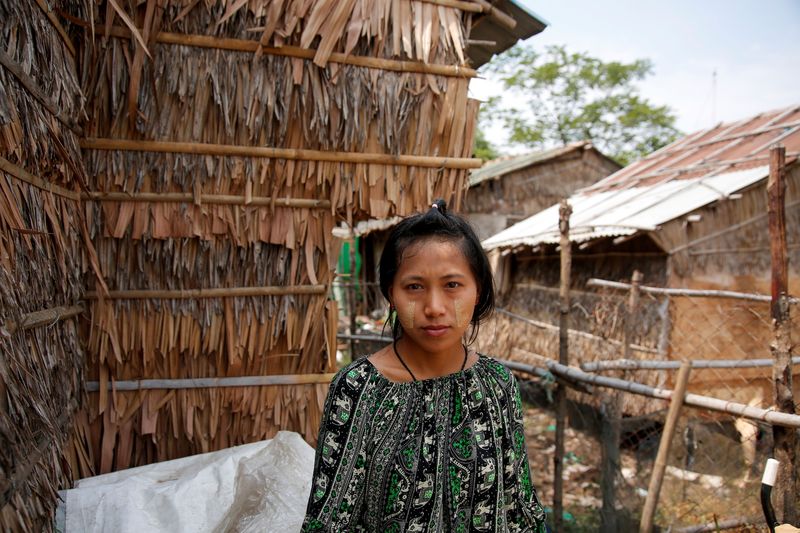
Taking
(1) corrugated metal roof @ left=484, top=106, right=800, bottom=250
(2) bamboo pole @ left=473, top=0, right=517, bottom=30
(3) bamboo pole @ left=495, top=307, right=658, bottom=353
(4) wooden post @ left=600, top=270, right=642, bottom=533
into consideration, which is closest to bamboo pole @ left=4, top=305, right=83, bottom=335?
(2) bamboo pole @ left=473, top=0, right=517, bottom=30

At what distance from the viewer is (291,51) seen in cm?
300

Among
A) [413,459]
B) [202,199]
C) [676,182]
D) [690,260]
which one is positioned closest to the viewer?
[413,459]

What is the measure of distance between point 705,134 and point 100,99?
10.5 m

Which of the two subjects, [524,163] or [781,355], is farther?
[524,163]

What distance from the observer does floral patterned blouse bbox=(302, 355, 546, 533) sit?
1.54 m

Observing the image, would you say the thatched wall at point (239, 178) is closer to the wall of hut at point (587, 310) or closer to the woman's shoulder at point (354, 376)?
the woman's shoulder at point (354, 376)

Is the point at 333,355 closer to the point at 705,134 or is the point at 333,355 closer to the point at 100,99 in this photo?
the point at 100,99

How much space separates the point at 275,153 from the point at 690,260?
5.74 m

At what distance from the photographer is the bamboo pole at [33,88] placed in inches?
72.0

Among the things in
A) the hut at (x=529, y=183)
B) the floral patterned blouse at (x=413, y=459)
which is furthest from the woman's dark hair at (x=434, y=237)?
the hut at (x=529, y=183)

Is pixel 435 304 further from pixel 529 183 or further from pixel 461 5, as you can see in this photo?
pixel 529 183

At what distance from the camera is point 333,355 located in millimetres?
3242

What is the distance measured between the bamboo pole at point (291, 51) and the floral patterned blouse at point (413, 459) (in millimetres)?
1987

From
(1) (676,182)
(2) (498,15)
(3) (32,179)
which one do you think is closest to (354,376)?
(3) (32,179)
